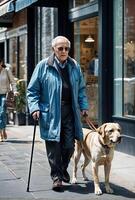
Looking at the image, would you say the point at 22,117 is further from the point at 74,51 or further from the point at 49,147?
the point at 49,147

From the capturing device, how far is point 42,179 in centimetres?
Result: 844

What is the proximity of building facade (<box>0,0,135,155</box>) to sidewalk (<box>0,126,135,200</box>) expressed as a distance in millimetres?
1018

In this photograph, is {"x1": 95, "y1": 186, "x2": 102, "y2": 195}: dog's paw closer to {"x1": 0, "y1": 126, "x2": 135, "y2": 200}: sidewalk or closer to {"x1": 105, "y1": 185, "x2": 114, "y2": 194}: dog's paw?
{"x1": 0, "y1": 126, "x2": 135, "y2": 200}: sidewalk

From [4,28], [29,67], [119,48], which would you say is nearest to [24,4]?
[29,67]

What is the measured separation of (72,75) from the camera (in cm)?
774

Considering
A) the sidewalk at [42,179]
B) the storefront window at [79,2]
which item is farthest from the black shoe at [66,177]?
the storefront window at [79,2]

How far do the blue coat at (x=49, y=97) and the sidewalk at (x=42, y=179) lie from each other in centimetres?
73

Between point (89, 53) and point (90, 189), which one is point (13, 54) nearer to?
point (89, 53)

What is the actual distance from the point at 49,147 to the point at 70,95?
2.46 feet

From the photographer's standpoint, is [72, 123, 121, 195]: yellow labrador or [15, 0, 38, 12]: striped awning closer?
[72, 123, 121, 195]: yellow labrador

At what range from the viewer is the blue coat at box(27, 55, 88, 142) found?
7.57 metres

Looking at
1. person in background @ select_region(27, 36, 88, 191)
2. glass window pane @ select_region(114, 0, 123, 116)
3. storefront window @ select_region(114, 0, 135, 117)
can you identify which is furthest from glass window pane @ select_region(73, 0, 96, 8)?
person in background @ select_region(27, 36, 88, 191)

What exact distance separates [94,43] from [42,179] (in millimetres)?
5305

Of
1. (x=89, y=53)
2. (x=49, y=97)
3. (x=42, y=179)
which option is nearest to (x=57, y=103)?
(x=49, y=97)
